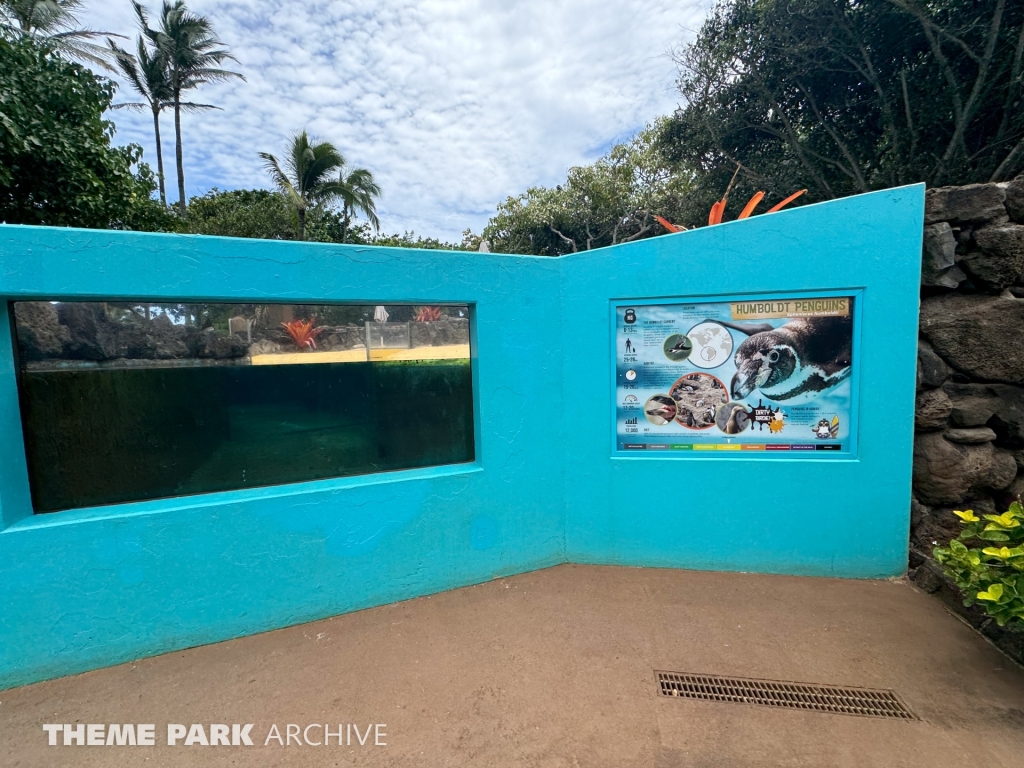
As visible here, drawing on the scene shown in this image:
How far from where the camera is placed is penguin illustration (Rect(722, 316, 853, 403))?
3436 millimetres

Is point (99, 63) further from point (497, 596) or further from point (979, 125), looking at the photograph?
point (979, 125)

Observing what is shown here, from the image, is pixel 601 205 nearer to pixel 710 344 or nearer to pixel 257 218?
pixel 257 218

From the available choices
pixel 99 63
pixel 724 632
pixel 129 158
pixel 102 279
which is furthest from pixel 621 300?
pixel 99 63

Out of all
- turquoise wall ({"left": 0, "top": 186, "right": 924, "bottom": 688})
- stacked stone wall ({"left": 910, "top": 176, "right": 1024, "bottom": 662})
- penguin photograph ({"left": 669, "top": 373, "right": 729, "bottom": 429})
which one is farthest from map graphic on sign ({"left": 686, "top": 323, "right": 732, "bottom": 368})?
stacked stone wall ({"left": 910, "top": 176, "right": 1024, "bottom": 662})

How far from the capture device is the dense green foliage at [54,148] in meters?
5.36

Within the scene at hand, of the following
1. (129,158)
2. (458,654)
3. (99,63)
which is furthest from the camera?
(99,63)

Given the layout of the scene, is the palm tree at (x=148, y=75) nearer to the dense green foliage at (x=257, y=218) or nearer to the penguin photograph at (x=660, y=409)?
the dense green foliage at (x=257, y=218)

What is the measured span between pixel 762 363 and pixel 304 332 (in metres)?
3.29

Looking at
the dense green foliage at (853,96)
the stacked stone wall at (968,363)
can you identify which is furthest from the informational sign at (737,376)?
the dense green foliage at (853,96)

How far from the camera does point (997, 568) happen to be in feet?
7.94

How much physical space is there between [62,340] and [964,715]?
502cm

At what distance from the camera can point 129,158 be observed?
23.7ft

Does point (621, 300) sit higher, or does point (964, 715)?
point (621, 300)

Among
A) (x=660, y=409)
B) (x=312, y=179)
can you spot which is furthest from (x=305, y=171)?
(x=660, y=409)
